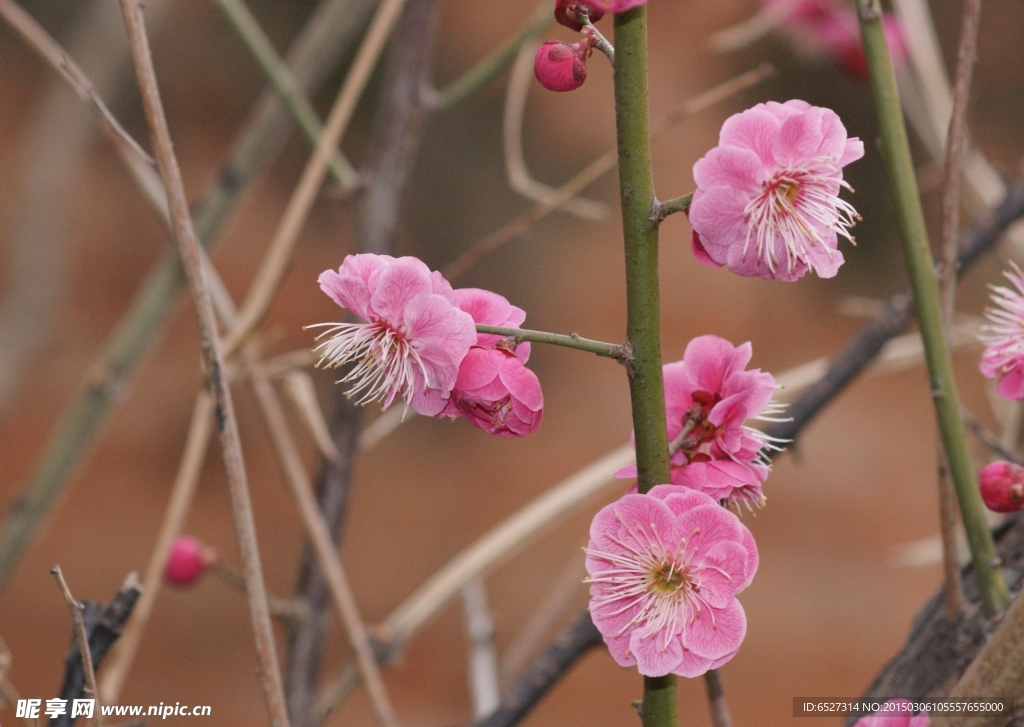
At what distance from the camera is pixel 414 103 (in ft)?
2.93

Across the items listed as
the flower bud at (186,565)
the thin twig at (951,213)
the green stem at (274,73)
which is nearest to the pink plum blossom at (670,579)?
the thin twig at (951,213)

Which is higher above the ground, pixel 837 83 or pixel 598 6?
pixel 837 83

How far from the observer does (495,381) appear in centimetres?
34

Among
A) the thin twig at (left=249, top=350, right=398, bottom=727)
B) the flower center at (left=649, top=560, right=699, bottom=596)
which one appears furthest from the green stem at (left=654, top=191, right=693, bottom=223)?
the thin twig at (left=249, top=350, right=398, bottom=727)

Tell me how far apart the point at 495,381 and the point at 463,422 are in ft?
10.8

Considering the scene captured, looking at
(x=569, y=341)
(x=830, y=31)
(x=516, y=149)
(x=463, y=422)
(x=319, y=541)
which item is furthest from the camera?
(x=463, y=422)

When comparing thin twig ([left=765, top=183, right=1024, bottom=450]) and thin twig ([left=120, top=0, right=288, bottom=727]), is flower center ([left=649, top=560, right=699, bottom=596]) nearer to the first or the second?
thin twig ([left=120, top=0, right=288, bottom=727])

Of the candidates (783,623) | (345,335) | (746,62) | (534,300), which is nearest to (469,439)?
(534,300)

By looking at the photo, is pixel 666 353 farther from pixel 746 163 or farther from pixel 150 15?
pixel 746 163

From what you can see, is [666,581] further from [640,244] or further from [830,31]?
[830,31]

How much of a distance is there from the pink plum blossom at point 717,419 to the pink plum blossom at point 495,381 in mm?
47

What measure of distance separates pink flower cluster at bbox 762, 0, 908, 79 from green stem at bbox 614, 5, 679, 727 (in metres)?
1.09

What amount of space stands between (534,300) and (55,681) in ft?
7.07

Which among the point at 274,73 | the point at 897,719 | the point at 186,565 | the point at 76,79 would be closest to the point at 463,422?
the point at 186,565
